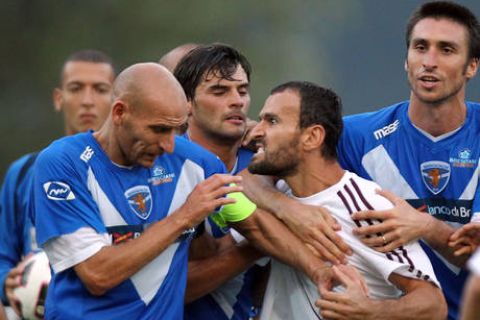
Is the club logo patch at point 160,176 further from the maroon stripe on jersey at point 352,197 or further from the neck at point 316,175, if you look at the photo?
the maroon stripe on jersey at point 352,197

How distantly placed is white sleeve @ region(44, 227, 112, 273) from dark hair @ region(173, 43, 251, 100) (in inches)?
60.5

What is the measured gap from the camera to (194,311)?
757 centimetres

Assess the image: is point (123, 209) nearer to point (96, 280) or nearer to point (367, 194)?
point (96, 280)

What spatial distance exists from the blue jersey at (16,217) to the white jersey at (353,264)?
2.97 m

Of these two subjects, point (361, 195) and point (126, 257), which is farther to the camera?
point (361, 195)

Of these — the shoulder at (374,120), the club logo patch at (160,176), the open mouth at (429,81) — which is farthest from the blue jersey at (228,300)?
the open mouth at (429,81)

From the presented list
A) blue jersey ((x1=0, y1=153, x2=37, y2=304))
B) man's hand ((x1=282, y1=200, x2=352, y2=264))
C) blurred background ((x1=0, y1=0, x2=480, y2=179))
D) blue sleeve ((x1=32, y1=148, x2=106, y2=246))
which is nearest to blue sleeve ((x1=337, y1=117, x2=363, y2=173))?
man's hand ((x1=282, y1=200, x2=352, y2=264))

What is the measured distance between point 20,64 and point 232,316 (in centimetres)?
1230

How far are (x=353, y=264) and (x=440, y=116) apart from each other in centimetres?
123

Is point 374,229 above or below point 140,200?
below

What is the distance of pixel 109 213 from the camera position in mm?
6797

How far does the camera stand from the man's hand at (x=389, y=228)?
6.71m

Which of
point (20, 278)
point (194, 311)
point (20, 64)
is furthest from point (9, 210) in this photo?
point (20, 64)

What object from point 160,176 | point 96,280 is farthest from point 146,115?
point 96,280
